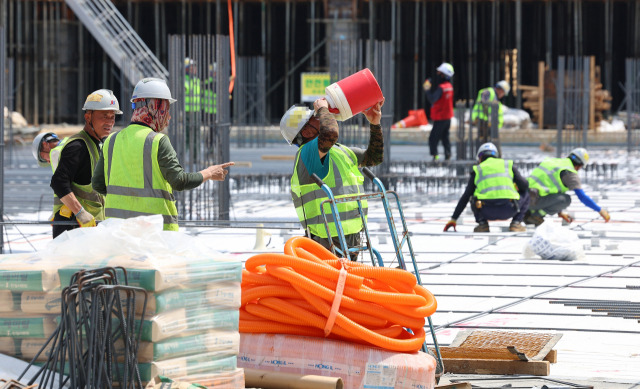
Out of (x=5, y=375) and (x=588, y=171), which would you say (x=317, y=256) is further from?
(x=588, y=171)

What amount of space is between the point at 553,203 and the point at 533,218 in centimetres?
31

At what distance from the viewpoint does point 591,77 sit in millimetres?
27844

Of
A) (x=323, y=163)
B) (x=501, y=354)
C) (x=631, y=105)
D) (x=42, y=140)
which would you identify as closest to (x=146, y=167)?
(x=323, y=163)

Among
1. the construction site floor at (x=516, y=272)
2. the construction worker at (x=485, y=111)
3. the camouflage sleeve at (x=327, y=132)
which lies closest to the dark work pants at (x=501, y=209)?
the construction site floor at (x=516, y=272)

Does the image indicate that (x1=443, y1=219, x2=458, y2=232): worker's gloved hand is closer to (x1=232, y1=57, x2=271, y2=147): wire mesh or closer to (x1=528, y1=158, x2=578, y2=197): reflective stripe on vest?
(x1=528, y1=158, x2=578, y2=197): reflective stripe on vest

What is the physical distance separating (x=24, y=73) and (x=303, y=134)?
2669 centimetres

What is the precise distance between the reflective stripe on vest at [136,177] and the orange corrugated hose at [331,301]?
2.62 feet

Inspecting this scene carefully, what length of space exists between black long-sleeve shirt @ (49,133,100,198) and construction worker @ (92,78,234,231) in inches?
32.9

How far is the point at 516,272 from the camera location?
1029 cm

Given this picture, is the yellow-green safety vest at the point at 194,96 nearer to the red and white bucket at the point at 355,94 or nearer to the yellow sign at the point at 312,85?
the red and white bucket at the point at 355,94

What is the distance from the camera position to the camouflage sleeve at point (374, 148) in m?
7.07

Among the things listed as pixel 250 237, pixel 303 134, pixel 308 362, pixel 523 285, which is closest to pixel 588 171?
pixel 250 237

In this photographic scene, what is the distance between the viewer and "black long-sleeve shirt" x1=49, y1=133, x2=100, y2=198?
7.14 meters

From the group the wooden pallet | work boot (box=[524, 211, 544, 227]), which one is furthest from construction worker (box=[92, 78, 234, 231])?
work boot (box=[524, 211, 544, 227])
